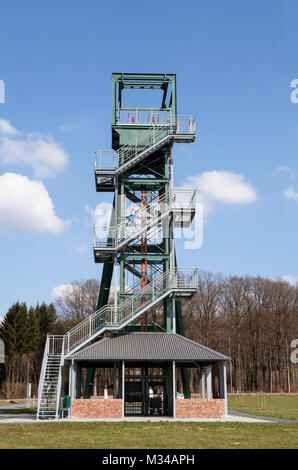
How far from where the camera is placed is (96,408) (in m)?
25.8

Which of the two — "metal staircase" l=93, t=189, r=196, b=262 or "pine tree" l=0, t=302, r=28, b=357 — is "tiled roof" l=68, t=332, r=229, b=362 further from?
"pine tree" l=0, t=302, r=28, b=357

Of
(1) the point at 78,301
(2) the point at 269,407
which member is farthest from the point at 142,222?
(1) the point at 78,301

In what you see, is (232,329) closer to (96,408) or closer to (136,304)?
(136,304)

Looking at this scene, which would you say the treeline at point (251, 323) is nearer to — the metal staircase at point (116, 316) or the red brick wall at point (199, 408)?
the metal staircase at point (116, 316)

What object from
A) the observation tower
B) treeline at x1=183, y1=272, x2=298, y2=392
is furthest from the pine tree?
the observation tower

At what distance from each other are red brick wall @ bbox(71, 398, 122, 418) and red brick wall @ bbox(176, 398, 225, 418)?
A: 2972 mm

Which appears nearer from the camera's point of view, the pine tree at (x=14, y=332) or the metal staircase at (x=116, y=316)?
the metal staircase at (x=116, y=316)

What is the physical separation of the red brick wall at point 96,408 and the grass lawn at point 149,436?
333 centimetres

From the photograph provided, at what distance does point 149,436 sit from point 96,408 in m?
8.64

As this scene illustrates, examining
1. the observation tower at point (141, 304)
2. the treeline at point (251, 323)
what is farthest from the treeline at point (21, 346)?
the observation tower at point (141, 304)

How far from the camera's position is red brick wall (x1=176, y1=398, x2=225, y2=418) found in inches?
1021

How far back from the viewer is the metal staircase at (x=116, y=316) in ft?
89.6
